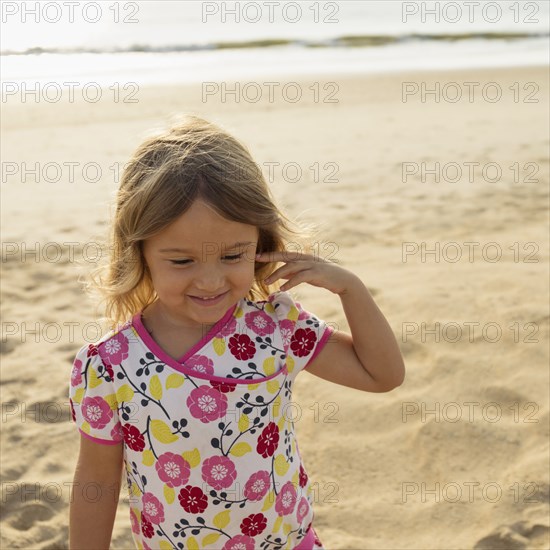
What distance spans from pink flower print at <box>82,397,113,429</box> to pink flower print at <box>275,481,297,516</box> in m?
0.41

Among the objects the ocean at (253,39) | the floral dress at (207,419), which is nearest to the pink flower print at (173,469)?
the floral dress at (207,419)

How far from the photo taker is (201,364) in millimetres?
1894

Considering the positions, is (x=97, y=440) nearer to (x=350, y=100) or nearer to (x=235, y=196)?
(x=235, y=196)

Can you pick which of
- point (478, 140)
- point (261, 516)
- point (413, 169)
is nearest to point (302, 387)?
point (261, 516)

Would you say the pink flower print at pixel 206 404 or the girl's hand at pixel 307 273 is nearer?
the pink flower print at pixel 206 404

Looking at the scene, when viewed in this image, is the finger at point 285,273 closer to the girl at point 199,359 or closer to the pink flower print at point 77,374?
the girl at point 199,359

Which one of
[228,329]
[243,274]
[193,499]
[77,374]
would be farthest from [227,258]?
[193,499]

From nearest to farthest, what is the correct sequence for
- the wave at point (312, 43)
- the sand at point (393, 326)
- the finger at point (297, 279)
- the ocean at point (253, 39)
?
the finger at point (297, 279) → the sand at point (393, 326) → the ocean at point (253, 39) → the wave at point (312, 43)

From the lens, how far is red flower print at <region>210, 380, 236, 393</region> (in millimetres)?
1878

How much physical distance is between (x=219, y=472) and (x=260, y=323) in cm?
33

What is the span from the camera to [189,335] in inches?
76.5

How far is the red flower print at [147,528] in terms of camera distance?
1985 mm

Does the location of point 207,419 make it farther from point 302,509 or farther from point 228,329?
point 302,509

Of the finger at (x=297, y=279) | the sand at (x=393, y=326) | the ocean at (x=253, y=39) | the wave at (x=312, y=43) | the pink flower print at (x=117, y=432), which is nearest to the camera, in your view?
the pink flower print at (x=117, y=432)
